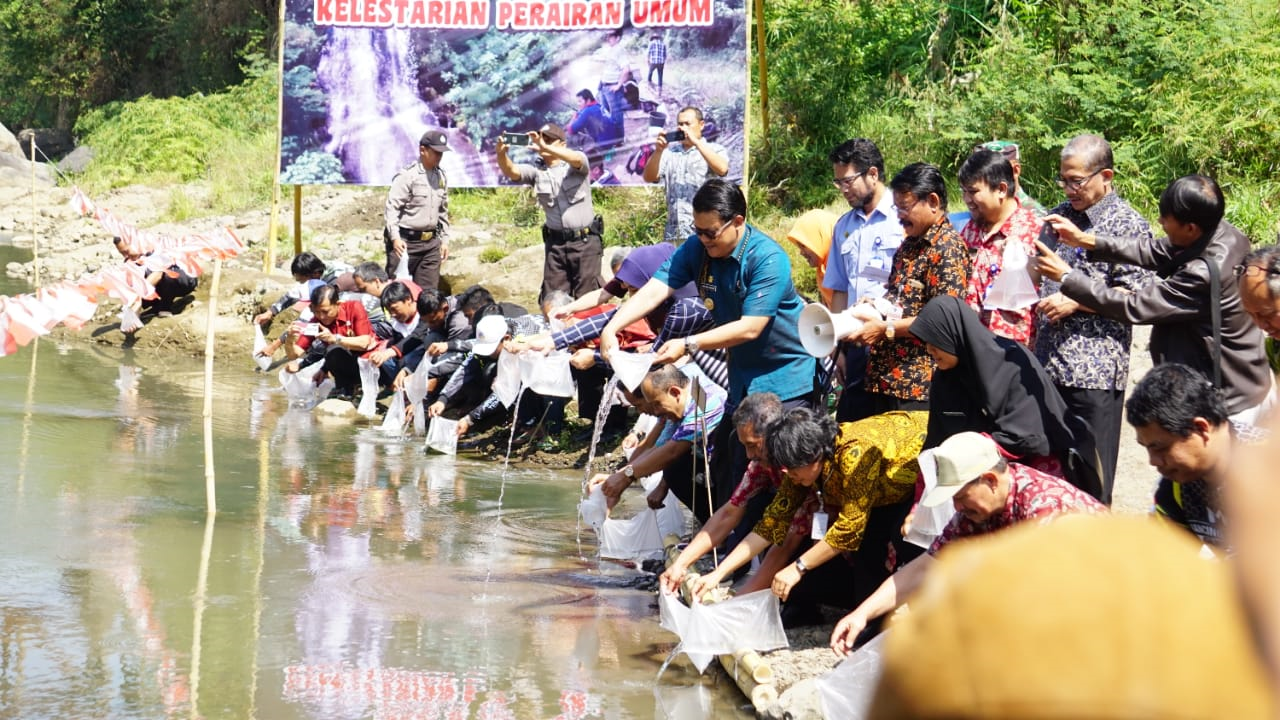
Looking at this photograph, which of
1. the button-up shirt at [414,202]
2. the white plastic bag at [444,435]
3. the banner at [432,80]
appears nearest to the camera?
the white plastic bag at [444,435]

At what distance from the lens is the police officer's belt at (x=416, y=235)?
12.0 m

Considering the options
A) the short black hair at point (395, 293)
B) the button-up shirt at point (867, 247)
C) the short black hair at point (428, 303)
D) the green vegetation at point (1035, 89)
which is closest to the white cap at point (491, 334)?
the short black hair at point (428, 303)

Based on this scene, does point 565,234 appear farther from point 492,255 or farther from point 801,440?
point 801,440

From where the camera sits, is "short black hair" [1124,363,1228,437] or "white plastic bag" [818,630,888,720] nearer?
"short black hair" [1124,363,1228,437]

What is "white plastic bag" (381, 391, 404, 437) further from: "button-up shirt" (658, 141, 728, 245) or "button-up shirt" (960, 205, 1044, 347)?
"button-up shirt" (960, 205, 1044, 347)

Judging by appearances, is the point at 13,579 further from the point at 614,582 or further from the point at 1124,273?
the point at 1124,273

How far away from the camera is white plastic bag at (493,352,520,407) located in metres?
9.02

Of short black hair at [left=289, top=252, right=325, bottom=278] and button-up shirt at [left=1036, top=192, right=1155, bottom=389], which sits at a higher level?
button-up shirt at [left=1036, top=192, right=1155, bottom=389]

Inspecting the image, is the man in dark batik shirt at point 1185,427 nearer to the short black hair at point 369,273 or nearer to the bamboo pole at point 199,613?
the bamboo pole at point 199,613

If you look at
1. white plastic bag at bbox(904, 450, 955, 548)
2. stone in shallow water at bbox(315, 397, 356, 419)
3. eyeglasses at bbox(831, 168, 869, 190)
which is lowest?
stone in shallow water at bbox(315, 397, 356, 419)

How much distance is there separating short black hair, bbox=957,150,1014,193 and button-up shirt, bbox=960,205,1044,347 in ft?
0.55

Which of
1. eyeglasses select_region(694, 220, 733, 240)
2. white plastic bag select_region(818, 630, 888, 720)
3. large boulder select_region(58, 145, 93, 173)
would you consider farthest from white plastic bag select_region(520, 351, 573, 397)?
large boulder select_region(58, 145, 93, 173)

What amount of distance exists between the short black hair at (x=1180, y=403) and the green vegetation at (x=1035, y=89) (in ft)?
18.0

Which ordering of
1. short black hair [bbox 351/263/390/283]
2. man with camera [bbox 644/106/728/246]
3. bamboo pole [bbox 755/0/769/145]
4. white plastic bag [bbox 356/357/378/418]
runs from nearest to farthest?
man with camera [bbox 644/106/728/246], white plastic bag [bbox 356/357/378/418], short black hair [bbox 351/263/390/283], bamboo pole [bbox 755/0/769/145]
